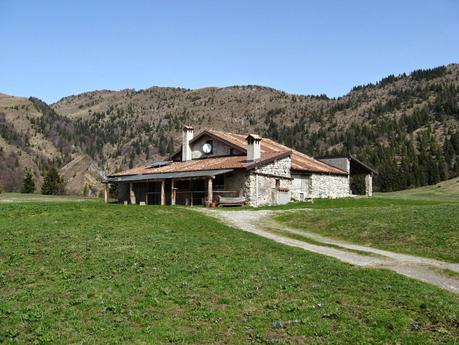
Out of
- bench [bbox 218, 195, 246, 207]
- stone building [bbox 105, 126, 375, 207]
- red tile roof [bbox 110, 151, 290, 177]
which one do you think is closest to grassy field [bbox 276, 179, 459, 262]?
bench [bbox 218, 195, 246, 207]

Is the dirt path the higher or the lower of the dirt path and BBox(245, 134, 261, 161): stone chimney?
the lower

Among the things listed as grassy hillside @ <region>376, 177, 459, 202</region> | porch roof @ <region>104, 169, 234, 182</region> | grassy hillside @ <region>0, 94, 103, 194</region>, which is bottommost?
grassy hillside @ <region>376, 177, 459, 202</region>

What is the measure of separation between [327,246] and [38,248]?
11.9m

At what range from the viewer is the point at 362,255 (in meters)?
18.8

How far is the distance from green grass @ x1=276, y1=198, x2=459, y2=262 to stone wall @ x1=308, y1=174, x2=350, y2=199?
55.7ft

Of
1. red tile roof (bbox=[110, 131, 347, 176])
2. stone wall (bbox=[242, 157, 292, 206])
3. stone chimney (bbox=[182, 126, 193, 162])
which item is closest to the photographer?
stone wall (bbox=[242, 157, 292, 206])

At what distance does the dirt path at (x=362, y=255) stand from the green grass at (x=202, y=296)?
1119mm

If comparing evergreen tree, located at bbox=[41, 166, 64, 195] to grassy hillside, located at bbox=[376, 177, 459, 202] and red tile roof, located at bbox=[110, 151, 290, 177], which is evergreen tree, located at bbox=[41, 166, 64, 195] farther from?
grassy hillside, located at bbox=[376, 177, 459, 202]

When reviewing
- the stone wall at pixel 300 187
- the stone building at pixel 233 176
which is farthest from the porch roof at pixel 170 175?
the stone wall at pixel 300 187

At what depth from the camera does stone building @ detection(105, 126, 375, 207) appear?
1660 inches

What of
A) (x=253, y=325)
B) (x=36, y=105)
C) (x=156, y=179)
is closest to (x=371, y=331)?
(x=253, y=325)

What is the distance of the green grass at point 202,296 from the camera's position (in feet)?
33.0

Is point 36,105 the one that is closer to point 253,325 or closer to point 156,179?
point 156,179

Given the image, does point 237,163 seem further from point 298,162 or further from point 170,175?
point 298,162
